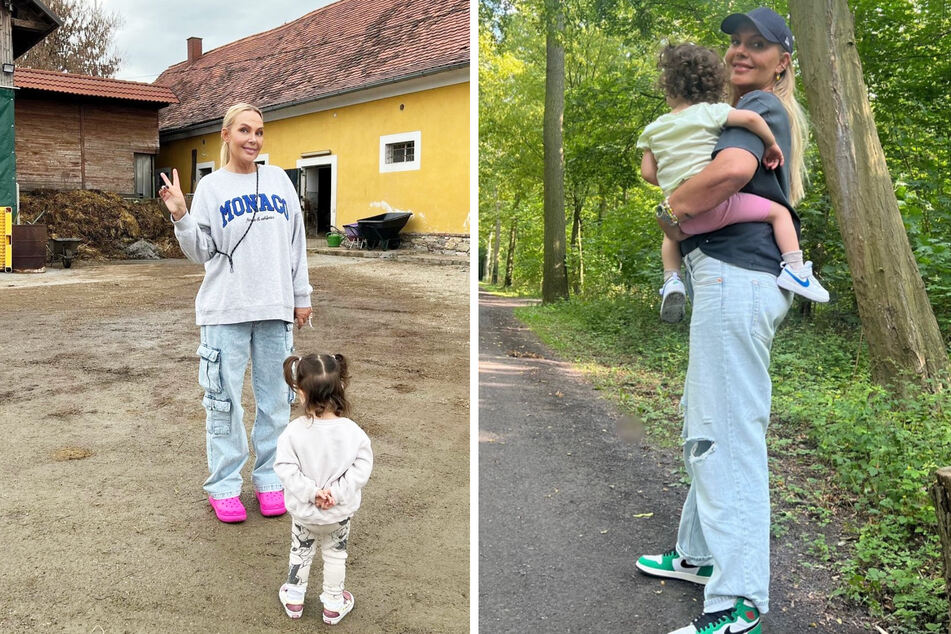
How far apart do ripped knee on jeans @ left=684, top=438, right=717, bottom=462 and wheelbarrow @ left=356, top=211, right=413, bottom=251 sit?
1335 cm

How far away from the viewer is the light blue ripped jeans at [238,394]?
9.90 ft

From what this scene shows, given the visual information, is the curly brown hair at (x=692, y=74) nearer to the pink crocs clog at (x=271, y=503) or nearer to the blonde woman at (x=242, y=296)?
the blonde woman at (x=242, y=296)

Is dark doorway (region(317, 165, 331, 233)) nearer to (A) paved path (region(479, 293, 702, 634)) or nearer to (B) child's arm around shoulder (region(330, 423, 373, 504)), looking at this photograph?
(A) paved path (region(479, 293, 702, 634))

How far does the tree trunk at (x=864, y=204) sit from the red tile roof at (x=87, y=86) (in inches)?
693

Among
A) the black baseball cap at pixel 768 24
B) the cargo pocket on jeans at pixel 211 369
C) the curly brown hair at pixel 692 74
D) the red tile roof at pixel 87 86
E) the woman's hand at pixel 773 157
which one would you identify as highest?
the red tile roof at pixel 87 86

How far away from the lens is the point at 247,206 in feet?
9.83

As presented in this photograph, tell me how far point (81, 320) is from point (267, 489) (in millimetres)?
5625

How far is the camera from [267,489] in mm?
3154

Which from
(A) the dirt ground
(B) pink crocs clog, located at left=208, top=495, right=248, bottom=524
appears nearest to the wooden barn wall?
(A) the dirt ground

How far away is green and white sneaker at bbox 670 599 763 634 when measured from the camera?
2195 millimetres

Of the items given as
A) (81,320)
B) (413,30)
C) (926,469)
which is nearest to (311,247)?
(413,30)

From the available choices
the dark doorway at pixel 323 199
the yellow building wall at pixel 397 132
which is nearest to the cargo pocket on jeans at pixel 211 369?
the yellow building wall at pixel 397 132

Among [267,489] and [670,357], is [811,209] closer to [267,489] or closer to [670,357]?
[670,357]

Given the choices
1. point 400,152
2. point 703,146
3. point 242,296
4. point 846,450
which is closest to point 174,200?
point 242,296
